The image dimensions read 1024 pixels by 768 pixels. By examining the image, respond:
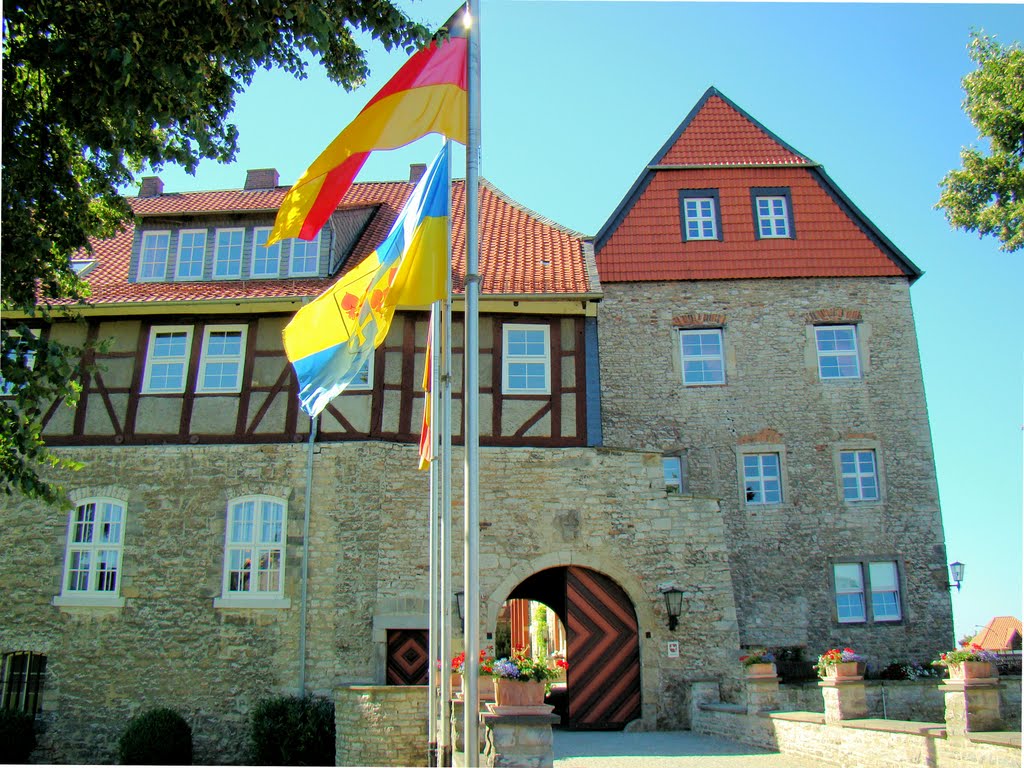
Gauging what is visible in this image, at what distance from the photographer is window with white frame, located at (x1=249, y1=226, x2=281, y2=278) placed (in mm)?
17547

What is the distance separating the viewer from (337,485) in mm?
15492

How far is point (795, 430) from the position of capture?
18891 mm

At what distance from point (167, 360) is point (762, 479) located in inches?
445

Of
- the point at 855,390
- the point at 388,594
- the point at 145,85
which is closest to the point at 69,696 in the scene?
the point at 388,594

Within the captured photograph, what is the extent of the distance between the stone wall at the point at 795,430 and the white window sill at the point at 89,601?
30.7 ft

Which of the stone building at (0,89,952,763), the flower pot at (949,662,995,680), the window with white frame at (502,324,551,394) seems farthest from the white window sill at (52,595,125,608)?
the flower pot at (949,662,995,680)

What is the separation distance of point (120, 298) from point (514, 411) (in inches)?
284

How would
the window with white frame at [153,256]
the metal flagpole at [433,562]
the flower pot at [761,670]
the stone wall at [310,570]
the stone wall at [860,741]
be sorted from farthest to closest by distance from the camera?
the window with white frame at [153,256] → the stone wall at [310,570] → the flower pot at [761,670] → the metal flagpole at [433,562] → the stone wall at [860,741]

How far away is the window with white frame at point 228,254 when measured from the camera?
17609mm

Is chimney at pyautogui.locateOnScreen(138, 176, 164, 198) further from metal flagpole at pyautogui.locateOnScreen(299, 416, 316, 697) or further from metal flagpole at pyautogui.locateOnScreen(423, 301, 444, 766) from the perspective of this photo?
metal flagpole at pyautogui.locateOnScreen(423, 301, 444, 766)

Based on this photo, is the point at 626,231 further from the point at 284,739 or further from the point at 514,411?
the point at 284,739

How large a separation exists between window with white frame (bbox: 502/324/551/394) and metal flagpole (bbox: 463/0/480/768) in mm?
9008

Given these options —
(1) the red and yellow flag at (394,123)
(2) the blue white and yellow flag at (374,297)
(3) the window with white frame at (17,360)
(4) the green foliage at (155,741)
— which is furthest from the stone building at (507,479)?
(1) the red and yellow flag at (394,123)

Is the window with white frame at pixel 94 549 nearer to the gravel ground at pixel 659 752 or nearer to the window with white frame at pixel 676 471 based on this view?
the gravel ground at pixel 659 752
